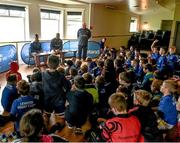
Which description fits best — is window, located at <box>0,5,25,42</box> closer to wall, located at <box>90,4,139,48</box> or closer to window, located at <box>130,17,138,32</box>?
wall, located at <box>90,4,139,48</box>

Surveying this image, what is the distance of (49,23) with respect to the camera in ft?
32.9

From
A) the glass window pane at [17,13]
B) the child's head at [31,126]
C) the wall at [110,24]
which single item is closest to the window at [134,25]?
the wall at [110,24]

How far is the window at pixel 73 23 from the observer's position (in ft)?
35.1

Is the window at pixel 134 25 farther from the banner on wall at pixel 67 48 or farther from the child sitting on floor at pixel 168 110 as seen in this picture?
the child sitting on floor at pixel 168 110

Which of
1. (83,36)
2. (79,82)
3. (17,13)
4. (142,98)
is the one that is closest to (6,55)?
(17,13)

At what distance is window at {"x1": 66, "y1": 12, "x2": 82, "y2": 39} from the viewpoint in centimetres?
1070

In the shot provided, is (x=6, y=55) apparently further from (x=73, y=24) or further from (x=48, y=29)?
(x=73, y=24)

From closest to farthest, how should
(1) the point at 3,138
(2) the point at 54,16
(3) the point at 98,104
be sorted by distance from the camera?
(1) the point at 3,138 → (3) the point at 98,104 → (2) the point at 54,16

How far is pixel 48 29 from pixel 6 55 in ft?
11.6

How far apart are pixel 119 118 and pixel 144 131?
355 mm

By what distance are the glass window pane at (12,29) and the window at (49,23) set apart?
1.22 m

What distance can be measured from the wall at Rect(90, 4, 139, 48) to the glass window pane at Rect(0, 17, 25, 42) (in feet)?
11.6

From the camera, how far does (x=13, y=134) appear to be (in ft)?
9.92

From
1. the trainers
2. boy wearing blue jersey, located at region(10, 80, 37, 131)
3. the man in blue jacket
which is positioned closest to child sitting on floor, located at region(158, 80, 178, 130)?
the trainers
